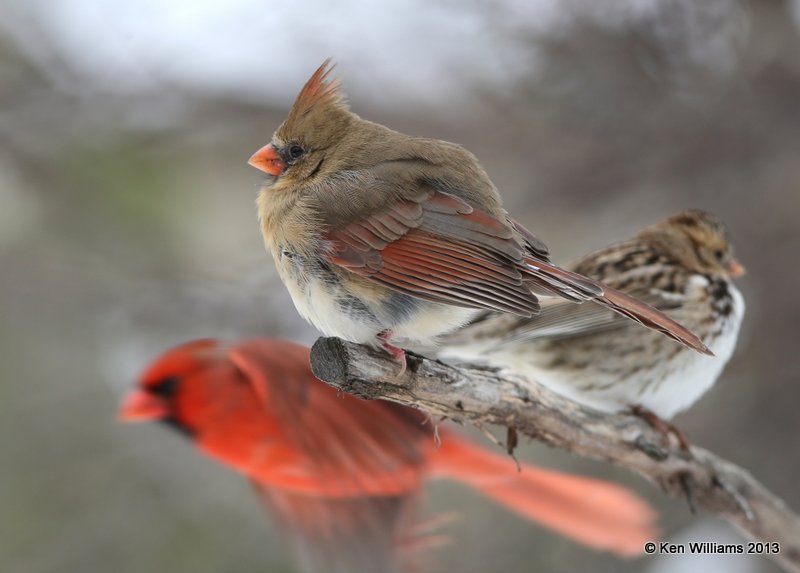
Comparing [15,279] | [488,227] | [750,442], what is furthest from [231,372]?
[750,442]

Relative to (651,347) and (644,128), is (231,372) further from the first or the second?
(644,128)

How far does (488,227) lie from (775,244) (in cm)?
334

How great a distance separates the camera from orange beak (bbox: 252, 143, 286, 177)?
3184 mm

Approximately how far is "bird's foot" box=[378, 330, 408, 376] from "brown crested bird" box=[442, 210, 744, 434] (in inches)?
43.2

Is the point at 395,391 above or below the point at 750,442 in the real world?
above

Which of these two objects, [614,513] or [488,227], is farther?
[614,513]

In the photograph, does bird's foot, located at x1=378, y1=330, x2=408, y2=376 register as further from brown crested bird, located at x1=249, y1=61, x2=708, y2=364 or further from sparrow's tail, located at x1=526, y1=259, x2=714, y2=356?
sparrow's tail, located at x1=526, y1=259, x2=714, y2=356

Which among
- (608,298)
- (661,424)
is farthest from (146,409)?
(608,298)

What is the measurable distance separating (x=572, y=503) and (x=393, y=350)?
72.8 inches

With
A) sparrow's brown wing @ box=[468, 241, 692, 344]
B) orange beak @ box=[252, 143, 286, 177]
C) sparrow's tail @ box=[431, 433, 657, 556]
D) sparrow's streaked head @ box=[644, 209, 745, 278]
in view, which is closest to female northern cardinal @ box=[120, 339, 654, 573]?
sparrow's tail @ box=[431, 433, 657, 556]

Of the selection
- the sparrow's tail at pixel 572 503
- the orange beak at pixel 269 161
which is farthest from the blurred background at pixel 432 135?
the orange beak at pixel 269 161

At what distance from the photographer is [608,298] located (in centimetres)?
276

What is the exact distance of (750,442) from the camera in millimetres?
A: 5383

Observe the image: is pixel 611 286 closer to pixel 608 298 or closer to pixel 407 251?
pixel 608 298
